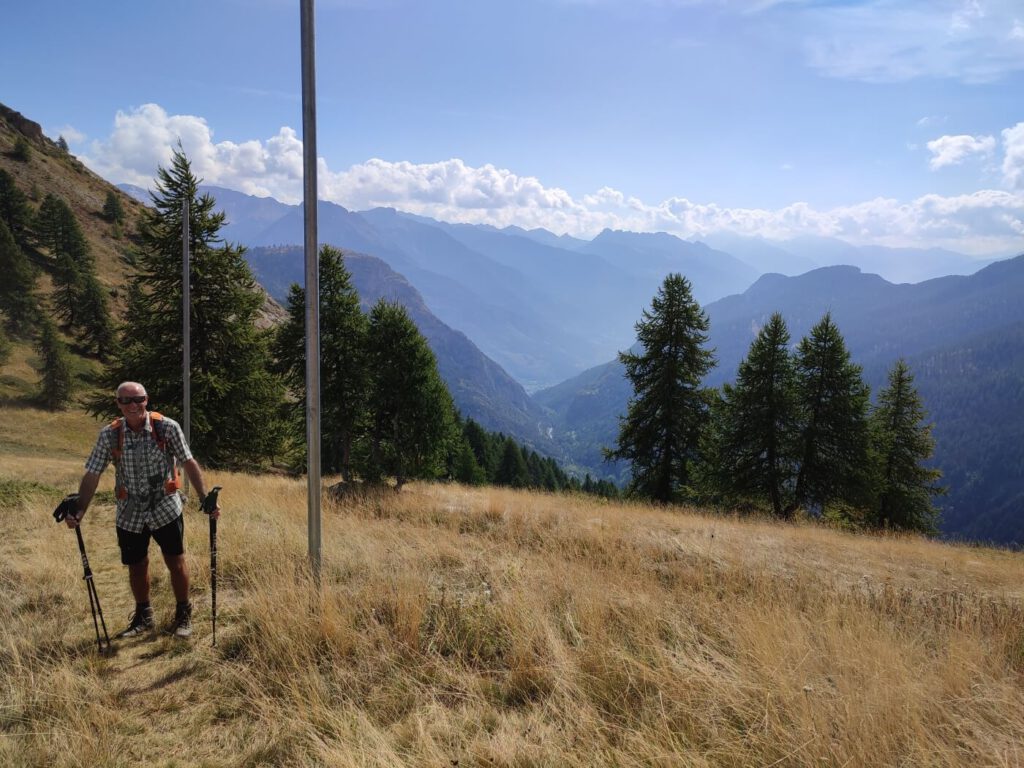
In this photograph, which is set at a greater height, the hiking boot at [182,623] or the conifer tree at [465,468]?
the hiking boot at [182,623]

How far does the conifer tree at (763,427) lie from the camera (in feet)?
71.2

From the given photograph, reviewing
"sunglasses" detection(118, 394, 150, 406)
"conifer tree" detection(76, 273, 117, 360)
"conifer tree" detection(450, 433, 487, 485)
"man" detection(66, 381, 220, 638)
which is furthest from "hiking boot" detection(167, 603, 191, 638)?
"conifer tree" detection(76, 273, 117, 360)

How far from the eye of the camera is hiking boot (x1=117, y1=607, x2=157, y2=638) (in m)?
4.58

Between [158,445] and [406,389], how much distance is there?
1571 cm

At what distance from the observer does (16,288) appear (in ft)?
145

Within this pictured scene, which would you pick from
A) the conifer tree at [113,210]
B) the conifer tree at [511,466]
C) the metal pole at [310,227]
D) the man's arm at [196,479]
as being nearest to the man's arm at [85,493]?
the man's arm at [196,479]

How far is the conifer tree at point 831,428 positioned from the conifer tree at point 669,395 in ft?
14.0

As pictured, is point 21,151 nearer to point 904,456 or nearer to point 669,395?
point 669,395

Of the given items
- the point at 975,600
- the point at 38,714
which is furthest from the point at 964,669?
the point at 38,714

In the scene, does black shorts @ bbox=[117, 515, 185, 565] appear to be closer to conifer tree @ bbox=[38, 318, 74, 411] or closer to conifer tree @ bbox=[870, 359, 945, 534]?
conifer tree @ bbox=[870, 359, 945, 534]

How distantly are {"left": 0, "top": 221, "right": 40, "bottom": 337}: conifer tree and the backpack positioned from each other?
5627 centimetres

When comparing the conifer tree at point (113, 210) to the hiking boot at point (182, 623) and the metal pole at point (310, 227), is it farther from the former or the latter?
the hiking boot at point (182, 623)

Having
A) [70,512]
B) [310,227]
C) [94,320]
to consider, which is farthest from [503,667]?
[94,320]

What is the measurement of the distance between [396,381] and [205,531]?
13.2 m
